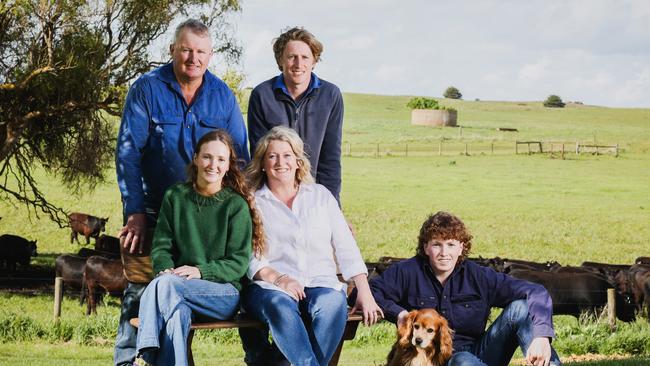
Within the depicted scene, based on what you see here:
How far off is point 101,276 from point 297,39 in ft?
37.1

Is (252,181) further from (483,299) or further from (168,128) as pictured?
(483,299)

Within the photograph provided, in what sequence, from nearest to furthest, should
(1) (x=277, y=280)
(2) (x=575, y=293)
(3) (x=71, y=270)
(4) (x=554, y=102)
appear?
1. (1) (x=277, y=280)
2. (2) (x=575, y=293)
3. (3) (x=71, y=270)
4. (4) (x=554, y=102)

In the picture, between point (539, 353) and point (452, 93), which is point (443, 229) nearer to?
point (539, 353)

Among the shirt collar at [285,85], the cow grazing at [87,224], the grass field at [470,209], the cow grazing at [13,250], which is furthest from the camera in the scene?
the cow grazing at [87,224]

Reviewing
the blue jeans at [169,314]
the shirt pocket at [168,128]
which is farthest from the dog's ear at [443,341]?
the shirt pocket at [168,128]

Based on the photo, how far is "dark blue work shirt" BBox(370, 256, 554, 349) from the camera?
5.26 meters

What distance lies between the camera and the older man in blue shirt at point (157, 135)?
5.43 meters

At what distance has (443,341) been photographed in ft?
15.9

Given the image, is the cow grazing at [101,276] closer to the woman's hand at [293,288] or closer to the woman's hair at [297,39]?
the woman's hair at [297,39]

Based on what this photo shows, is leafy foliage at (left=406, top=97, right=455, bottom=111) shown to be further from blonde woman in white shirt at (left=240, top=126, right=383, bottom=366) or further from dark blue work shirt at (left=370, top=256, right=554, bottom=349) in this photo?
blonde woman in white shirt at (left=240, top=126, right=383, bottom=366)

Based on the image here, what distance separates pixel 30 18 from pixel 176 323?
38.9ft

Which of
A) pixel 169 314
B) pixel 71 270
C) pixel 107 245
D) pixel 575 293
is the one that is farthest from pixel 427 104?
pixel 169 314

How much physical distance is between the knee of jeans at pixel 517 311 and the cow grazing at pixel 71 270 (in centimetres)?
1318

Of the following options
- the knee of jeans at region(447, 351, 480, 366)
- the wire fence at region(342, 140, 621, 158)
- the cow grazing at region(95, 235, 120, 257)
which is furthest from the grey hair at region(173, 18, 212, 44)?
the wire fence at region(342, 140, 621, 158)
